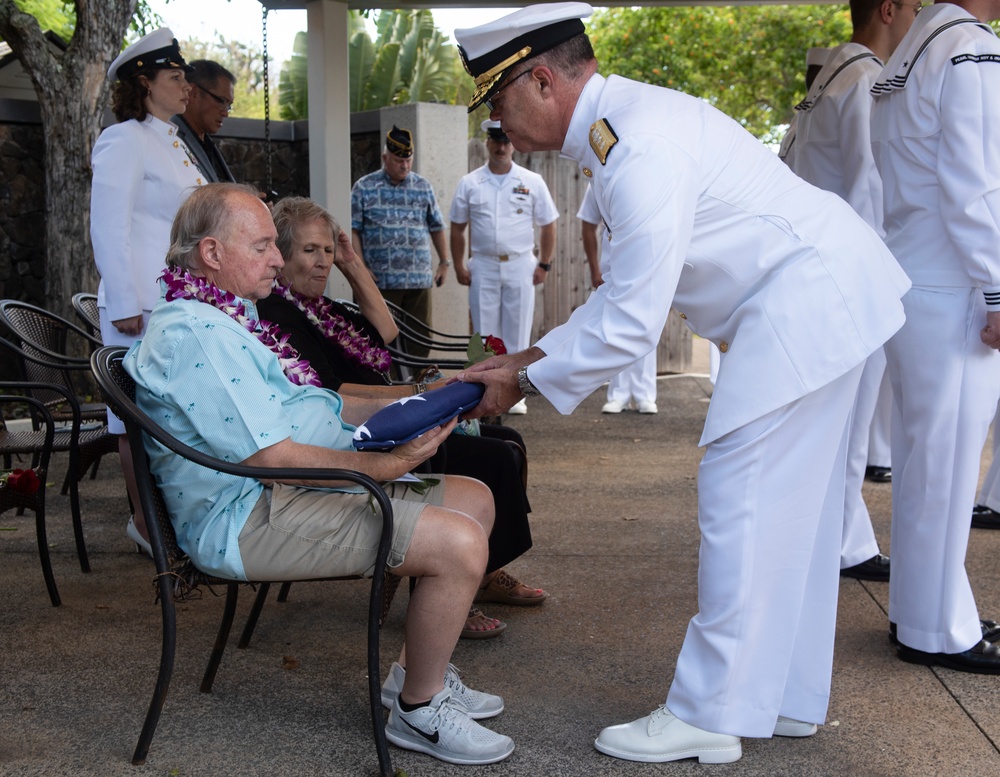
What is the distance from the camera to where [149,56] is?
13.8ft

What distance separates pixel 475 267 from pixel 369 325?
14.8ft

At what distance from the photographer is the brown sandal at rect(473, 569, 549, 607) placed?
12.7ft

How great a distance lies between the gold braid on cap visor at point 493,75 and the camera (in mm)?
2541

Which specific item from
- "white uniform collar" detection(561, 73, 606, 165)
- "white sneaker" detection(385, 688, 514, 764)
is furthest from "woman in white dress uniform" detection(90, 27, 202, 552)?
"white uniform collar" detection(561, 73, 606, 165)

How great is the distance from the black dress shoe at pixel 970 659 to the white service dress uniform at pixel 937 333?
0.02m

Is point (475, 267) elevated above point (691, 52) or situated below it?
below

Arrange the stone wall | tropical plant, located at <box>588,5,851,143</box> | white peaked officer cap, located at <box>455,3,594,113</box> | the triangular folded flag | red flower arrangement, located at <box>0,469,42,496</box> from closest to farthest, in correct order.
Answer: white peaked officer cap, located at <box>455,3,594,113</box> < the triangular folded flag < red flower arrangement, located at <box>0,469,42,496</box> < the stone wall < tropical plant, located at <box>588,5,851,143</box>

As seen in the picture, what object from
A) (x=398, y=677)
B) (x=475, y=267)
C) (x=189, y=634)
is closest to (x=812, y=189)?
(x=398, y=677)

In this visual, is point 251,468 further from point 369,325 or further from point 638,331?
point 369,325

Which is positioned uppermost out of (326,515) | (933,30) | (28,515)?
(933,30)

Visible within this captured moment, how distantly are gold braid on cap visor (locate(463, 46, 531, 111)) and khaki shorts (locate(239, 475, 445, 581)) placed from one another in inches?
39.7

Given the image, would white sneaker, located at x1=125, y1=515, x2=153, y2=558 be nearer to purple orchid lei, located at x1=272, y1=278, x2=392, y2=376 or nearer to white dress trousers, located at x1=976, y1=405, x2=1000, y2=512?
purple orchid lei, located at x1=272, y1=278, x2=392, y2=376

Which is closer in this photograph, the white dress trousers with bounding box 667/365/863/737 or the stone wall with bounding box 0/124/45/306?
the white dress trousers with bounding box 667/365/863/737

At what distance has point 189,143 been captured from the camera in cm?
455
